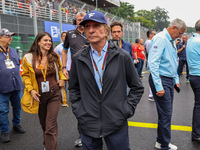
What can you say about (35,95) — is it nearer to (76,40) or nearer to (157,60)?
(76,40)

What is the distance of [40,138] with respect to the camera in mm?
3986

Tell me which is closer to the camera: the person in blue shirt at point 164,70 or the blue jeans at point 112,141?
the blue jeans at point 112,141

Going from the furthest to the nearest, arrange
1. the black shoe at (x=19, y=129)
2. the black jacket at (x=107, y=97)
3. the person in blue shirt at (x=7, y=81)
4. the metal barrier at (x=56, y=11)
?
the metal barrier at (x=56, y=11), the black shoe at (x=19, y=129), the person in blue shirt at (x=7, y=81), the black jacket at (x=107, y=97)

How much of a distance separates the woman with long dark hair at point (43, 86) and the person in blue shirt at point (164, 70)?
1.46 metres

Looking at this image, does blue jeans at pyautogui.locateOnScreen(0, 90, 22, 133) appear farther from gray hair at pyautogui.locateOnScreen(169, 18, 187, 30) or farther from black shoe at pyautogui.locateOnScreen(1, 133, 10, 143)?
gray hair at pyautogui.locateOnScreen(169, 18, 187, 30)

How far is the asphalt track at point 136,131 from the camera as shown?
11.9ft

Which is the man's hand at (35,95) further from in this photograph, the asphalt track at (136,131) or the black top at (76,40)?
the asphalt track at (136,131)

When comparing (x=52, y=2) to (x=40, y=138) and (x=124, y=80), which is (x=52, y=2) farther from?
(x=124, y=80)

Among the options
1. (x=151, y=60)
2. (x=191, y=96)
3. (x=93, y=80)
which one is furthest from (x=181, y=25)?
(x=191, y=96)

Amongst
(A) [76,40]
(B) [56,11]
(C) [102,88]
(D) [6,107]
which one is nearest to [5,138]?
(D) [6,107]


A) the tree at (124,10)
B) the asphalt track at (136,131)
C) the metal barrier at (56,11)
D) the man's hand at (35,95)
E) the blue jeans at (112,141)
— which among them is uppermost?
the tree at (124,10)

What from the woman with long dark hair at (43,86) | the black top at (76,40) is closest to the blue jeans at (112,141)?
the woman with long dark hair at (43,86)

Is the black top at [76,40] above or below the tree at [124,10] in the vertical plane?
below

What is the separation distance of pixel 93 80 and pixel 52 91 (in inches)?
57.2
